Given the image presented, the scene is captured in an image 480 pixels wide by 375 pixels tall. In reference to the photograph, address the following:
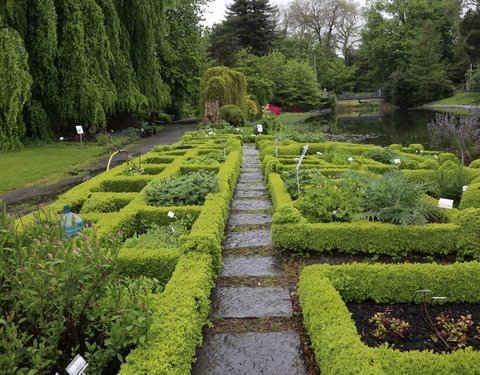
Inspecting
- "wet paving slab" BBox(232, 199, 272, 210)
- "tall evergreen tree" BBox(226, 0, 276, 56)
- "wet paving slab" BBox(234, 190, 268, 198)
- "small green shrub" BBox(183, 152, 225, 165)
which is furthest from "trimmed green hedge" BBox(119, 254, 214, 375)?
"tall evergreen tree" BBox(226, 0, 276, 56)

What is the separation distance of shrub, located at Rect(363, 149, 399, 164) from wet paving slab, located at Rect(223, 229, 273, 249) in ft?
19.4

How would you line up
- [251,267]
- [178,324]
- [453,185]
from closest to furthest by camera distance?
[178,324] → [251,267] → [453,185]

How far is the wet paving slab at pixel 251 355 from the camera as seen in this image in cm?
274

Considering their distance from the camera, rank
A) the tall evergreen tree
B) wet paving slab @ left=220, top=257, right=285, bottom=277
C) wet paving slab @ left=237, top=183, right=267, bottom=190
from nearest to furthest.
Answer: wet paving slab @ left=220, top=257, right=285, bottom=277 → wet paving slab @ left=237, top=183, right=267, bottom=190 → the tall evergreen tree

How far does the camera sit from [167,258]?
151 inches

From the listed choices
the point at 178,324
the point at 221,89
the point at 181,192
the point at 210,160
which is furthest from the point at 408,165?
the point at 221,89

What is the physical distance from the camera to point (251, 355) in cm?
289

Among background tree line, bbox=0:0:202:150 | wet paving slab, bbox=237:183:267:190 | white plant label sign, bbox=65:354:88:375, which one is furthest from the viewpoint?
background tree line, bbox=0:0:202:150

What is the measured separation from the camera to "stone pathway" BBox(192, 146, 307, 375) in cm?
278

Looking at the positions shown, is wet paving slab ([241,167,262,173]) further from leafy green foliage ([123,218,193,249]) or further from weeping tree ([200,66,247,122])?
weeping tree ([200,66,247,122])

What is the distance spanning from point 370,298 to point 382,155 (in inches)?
286

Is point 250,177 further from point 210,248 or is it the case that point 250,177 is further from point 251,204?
point 210,248

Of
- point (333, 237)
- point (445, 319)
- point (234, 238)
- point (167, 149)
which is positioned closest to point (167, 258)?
point (234, 238)

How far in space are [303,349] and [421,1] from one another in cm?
5375
